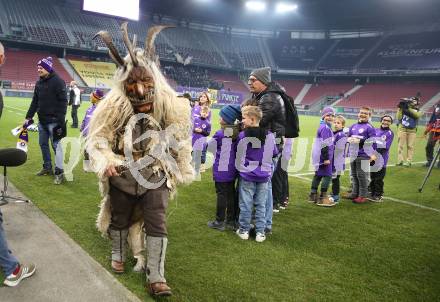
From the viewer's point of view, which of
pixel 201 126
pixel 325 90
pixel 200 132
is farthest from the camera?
pixel 325 90

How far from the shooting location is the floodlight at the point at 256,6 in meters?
49.1

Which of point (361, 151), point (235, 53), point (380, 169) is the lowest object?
point (380, 169)

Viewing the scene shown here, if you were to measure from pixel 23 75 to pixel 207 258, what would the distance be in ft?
125

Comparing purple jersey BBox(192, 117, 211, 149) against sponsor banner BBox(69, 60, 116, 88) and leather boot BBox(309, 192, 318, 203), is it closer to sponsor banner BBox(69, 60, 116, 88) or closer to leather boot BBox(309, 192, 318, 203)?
leather boot BBox(309, 192, 318, 203)

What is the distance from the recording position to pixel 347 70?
4862cm

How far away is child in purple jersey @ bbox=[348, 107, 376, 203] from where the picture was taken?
6.25 metres

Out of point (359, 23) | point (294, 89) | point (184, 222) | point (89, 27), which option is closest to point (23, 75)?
point (89, 27)

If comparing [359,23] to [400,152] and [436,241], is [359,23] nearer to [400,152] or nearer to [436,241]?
[400,152]

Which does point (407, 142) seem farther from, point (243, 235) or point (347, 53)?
point (347, 53)

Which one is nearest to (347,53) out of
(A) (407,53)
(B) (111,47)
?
(A) (407,53)

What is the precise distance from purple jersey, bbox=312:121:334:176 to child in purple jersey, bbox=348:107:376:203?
451mm

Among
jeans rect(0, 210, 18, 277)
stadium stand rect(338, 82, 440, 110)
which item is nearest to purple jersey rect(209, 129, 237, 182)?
jeans rect(0, 210, 18, 277)

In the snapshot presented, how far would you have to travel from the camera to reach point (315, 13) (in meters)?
47.7

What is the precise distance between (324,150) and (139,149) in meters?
3.58
